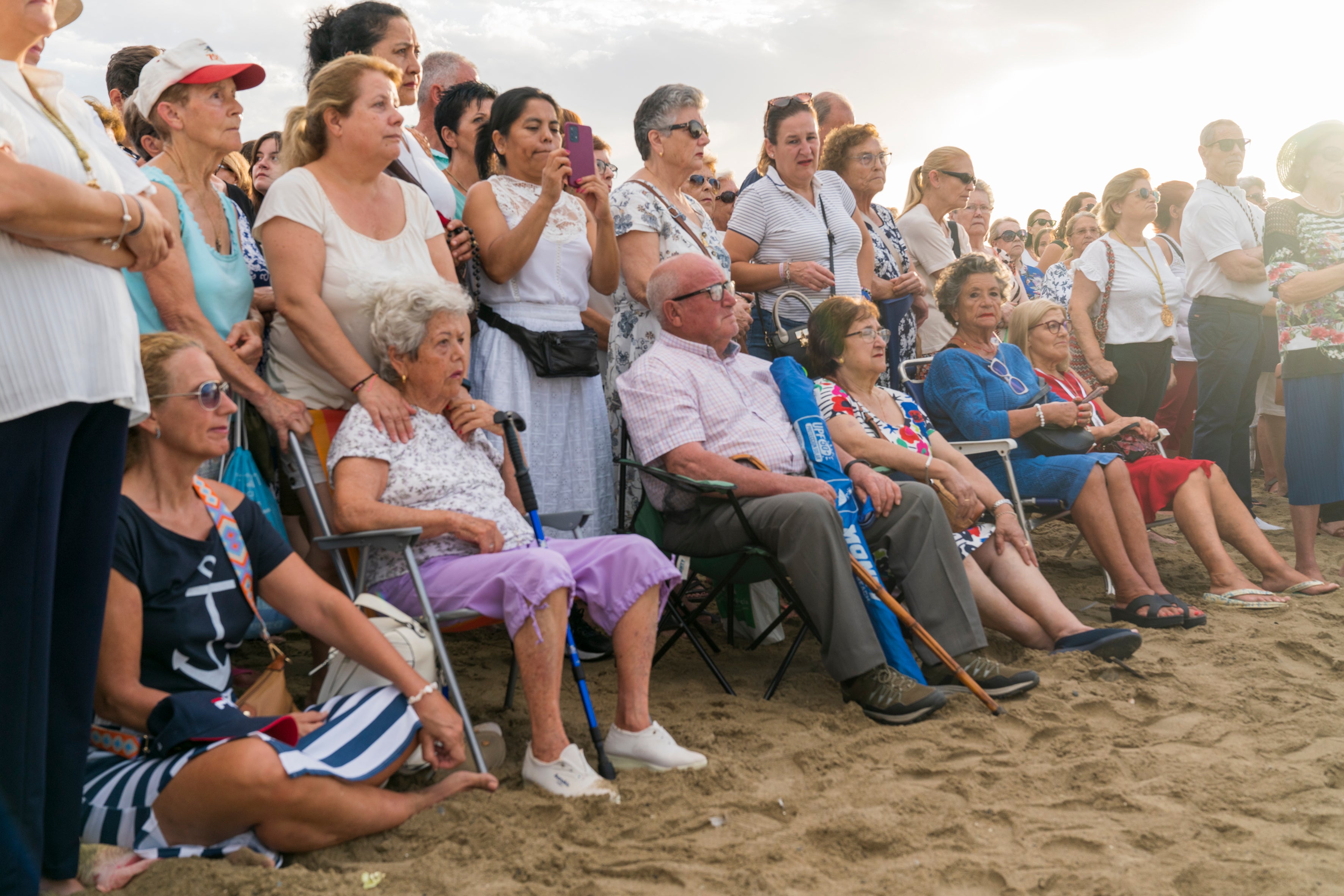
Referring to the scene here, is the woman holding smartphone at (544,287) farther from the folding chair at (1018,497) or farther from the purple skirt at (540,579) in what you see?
the folding chair at (1018,497)

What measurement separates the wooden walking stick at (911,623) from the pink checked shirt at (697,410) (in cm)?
54

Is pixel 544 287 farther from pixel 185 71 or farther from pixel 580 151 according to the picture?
pixel 185 71

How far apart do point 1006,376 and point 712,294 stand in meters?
1.85

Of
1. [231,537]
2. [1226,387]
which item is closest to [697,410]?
[231,537]

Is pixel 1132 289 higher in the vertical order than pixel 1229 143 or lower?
lower

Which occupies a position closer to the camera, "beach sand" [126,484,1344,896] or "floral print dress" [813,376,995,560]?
"beach sand" [126,484,1344,896]

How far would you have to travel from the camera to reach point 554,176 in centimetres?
374

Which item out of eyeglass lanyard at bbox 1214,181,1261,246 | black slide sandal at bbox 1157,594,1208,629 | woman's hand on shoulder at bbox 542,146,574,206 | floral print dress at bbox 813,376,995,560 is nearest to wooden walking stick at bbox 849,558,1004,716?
floral print dress at bbox 813,376,995,560

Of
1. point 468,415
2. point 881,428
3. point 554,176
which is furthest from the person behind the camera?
point 881,428

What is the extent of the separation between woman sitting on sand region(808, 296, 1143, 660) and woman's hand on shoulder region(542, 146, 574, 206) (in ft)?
4.06

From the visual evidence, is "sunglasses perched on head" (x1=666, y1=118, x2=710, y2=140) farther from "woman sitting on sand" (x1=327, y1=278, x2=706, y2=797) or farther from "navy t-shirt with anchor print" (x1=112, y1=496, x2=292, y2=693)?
"navy t-shirt with anchor print" (x1=112, y1=496, x2=292, y2=693)

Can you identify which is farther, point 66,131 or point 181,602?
point 181,602

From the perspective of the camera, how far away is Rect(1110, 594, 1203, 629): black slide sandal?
14.4 feet

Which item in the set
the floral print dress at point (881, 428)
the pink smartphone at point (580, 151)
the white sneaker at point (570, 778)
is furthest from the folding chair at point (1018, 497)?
the white sneaker at point (570, 778)
